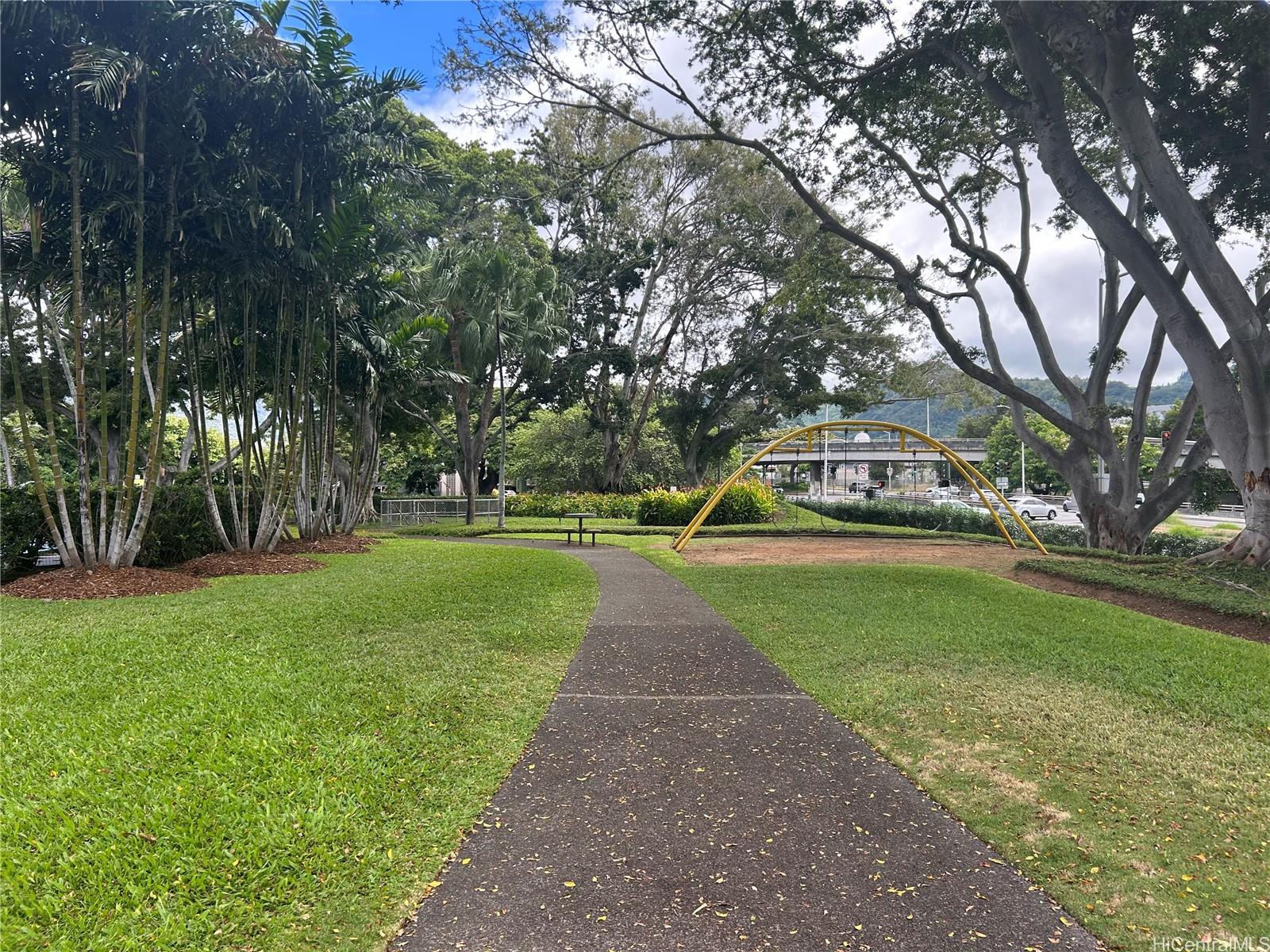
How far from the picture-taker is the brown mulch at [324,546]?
13.5m

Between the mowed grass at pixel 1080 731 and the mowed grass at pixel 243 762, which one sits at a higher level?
the mowed grass at pixel 243 762

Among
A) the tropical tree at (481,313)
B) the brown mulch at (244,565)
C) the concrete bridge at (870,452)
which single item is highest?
the tropical tree at (481,313)

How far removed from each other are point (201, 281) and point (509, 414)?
19.7m

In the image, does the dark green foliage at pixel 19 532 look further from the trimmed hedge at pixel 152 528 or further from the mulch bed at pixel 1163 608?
the mulch bed at pixel 1163 608

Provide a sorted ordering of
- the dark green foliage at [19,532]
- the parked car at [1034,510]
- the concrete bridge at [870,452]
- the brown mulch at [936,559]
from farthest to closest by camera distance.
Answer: the concrete bridge at [870,452] → the parked car at [1034,510] → the dark green foliage at [19,532] → the brown mulch at [936,559]

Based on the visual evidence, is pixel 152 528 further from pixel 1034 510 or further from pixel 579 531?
pixel 1034 510

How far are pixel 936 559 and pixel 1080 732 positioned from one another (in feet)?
A: 33.3

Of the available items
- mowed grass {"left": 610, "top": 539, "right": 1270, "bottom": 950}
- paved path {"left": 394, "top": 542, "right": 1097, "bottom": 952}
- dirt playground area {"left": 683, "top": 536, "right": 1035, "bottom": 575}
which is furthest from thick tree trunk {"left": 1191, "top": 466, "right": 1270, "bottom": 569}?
paved path {"left": 394, "top": 542, "right": 1097, "bottom": 952}

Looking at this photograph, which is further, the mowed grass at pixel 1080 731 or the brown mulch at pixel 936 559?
the brown mulch at pixel 936 559

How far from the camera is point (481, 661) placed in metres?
5.90

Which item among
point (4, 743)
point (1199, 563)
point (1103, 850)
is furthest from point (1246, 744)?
point (1199, 563)

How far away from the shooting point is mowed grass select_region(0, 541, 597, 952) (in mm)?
2543

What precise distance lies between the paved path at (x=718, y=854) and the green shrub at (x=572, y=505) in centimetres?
2459

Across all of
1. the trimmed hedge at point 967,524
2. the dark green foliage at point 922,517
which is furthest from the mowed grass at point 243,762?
the dark green foliage at point 922,517
